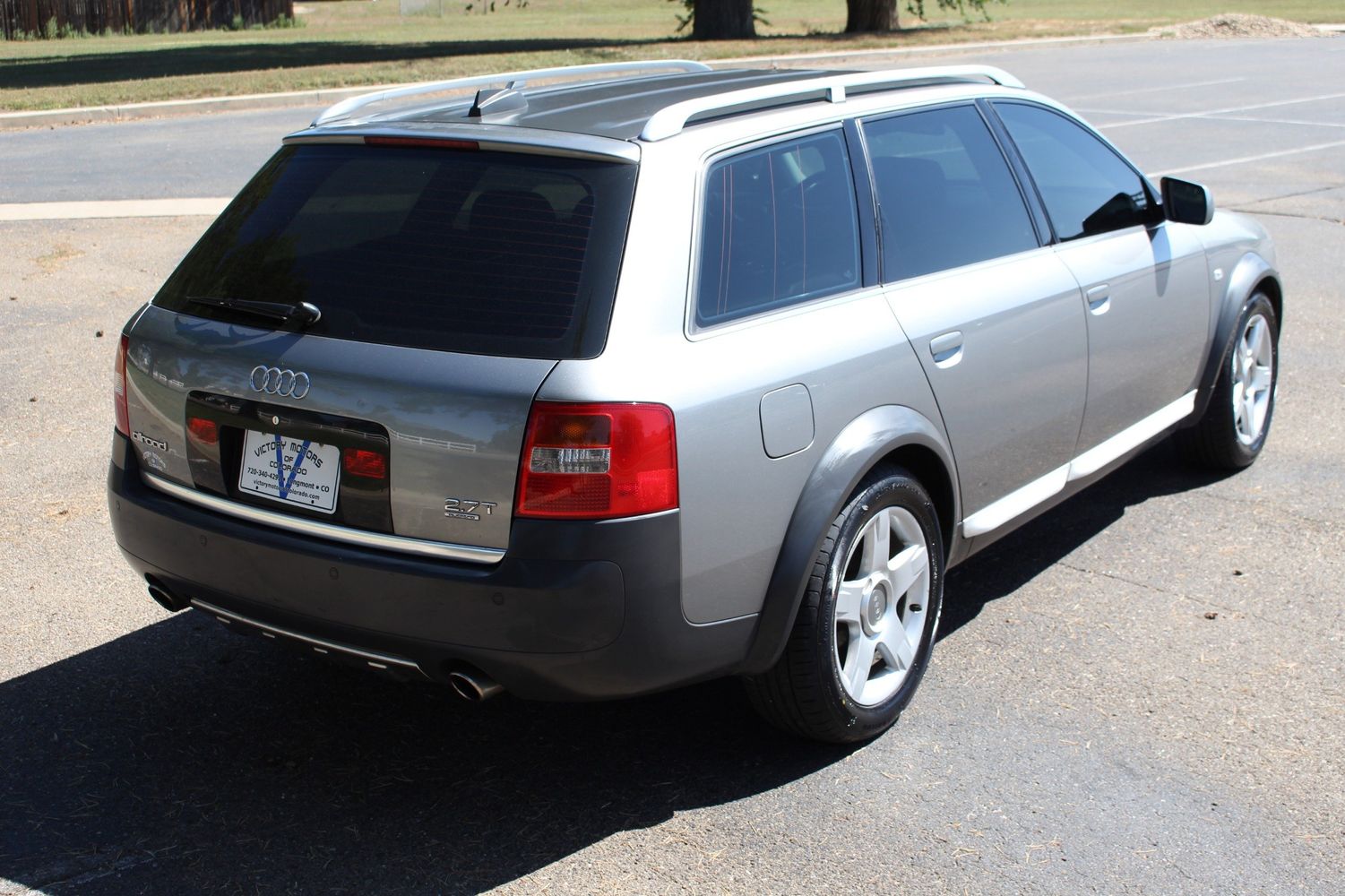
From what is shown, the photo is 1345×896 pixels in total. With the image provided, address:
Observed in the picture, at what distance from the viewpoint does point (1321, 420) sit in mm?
6898

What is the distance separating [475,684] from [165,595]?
1084 mm

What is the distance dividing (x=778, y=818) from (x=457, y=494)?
3.93 feet

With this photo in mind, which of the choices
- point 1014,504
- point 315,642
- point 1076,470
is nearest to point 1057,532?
point 1076,470

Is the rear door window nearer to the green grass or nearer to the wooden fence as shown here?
the green grass

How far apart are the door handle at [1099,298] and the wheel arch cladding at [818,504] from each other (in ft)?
3.93

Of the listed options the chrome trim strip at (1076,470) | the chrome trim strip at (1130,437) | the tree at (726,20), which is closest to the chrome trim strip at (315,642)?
the chrome trim strip at (1076,470)

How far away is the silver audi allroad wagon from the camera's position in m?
3.29

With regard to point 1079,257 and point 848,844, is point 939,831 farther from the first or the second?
point 1079,257

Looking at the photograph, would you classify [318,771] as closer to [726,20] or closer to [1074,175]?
[1074,175]

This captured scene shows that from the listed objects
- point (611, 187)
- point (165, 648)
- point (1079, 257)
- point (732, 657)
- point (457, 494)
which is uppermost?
point (611, 187)

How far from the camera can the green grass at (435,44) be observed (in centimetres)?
2092

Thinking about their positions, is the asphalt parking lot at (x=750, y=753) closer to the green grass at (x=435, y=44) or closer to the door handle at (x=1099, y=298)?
the door handle at (x=1099, y=298)

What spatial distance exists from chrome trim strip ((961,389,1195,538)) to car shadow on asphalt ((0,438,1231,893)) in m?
0.93

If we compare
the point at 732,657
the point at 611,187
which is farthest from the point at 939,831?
the point at 611,187
